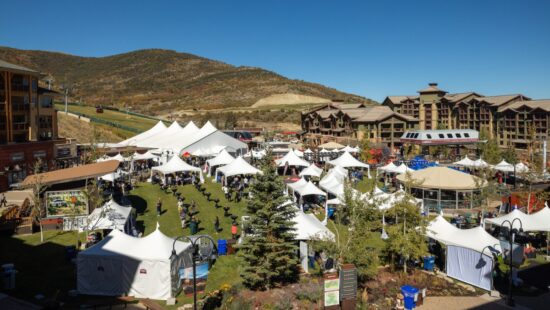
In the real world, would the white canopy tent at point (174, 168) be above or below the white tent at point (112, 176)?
above

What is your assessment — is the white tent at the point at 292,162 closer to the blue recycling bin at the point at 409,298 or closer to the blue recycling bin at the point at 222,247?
the blue recycling bin at the point at 222,247

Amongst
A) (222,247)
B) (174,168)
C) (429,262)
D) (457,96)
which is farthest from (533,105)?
(222,247)

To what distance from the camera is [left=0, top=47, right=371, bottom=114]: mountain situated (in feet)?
440

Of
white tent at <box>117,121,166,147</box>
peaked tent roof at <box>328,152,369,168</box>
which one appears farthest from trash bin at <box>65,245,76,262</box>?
white tent at <box>117,121,166,147</box>

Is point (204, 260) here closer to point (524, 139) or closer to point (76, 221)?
point (76, 221)

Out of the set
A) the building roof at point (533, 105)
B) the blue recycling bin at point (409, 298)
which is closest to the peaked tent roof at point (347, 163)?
the blue recycling bin at point (409, 298)

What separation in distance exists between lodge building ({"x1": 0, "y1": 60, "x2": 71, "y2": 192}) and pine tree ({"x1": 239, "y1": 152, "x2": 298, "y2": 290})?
29685 millimetres

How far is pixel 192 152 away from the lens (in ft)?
132

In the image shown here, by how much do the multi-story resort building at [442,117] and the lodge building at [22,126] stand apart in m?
47.4

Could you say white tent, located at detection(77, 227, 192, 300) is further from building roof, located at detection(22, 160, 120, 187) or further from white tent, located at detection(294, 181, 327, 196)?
white tent, located at detection(294, 181, 327, 196)

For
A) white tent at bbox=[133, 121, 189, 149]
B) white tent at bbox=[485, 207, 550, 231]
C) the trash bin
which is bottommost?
the trash bin

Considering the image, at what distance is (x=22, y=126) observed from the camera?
42.3 m

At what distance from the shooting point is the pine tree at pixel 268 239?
1506 cm

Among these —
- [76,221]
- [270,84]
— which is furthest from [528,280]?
[270,84]
